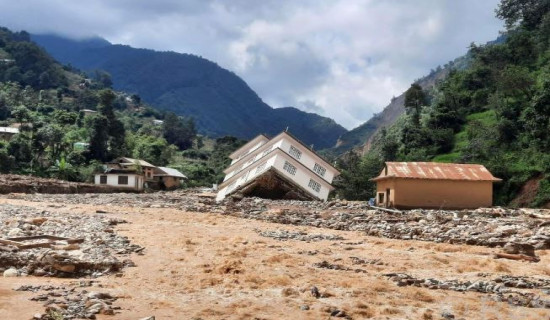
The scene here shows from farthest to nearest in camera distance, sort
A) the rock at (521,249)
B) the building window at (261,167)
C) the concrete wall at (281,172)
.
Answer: the building window at (261,167)
the concrete wall at (281,172)
the rock at (521,249)

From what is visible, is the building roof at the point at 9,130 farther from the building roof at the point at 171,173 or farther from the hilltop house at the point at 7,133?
the building roof at the point at 171,173

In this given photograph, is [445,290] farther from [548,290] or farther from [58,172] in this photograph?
[58,172]

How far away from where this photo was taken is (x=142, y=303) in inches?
409

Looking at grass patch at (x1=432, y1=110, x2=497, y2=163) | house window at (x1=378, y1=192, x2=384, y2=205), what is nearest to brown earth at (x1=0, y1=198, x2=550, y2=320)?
house window at (x1=378, y1=192, x2=384, y2=205)

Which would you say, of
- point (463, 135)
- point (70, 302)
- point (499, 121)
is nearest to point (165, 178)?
point (463, 135)

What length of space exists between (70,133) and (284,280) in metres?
69.3

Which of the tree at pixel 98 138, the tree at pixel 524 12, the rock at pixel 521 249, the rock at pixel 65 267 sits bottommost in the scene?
the rock at pixel 65 267

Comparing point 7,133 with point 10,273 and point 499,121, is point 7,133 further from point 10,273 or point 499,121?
point 10,273

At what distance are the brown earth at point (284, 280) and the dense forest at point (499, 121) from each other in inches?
1115

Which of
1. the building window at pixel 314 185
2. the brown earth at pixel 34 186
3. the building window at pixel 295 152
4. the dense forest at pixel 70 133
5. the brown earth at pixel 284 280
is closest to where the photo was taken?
the brown earth at pixel 284 280

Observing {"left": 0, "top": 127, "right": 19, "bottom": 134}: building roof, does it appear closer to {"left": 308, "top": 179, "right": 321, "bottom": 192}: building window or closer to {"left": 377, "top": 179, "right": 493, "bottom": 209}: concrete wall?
{"left": 308, "top": 179, "right": 321, "bottom": 192}: building window

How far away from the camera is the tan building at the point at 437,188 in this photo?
3272cm

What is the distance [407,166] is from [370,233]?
12874 mm

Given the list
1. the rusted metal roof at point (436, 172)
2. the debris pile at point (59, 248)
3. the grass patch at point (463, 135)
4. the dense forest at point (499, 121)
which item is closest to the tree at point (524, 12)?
the dense forest at point (499, 121)
